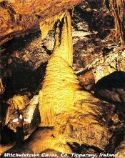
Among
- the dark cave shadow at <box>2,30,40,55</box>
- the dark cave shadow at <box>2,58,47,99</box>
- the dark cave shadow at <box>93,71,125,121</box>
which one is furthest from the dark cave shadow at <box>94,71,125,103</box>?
the dark cave shadow at <box>2,30,40,55</box>

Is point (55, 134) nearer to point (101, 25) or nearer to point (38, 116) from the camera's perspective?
point (38, 116)

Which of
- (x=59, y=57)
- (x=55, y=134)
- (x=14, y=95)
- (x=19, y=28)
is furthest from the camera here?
(x=14, y=95)

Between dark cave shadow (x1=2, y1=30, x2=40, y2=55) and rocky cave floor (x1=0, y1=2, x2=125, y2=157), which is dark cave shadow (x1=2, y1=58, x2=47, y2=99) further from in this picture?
dark cave shadow (x1=2, y1=30, x2=40, y2=55)

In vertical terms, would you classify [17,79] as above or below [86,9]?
below

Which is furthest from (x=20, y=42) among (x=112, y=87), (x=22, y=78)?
(x=112, y=87)

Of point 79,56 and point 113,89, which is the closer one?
point 113,89

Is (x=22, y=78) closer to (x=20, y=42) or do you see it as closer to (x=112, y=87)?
(x=20, y=42)

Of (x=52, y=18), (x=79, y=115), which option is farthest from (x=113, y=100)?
(x=52, y=18)

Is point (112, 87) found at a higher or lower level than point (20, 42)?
lower

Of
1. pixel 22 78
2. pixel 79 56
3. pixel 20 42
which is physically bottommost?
pixel 22 78

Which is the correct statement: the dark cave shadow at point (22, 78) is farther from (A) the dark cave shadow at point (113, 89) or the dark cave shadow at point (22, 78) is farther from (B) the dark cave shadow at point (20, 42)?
(A) the dark cave shadow at point (113, 89)

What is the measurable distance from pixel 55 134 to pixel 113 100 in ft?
3.00

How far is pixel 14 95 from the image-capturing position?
17.7 ft

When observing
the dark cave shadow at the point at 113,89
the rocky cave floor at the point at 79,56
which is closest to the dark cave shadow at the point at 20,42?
the rocky cave floor at the point at 79,56
